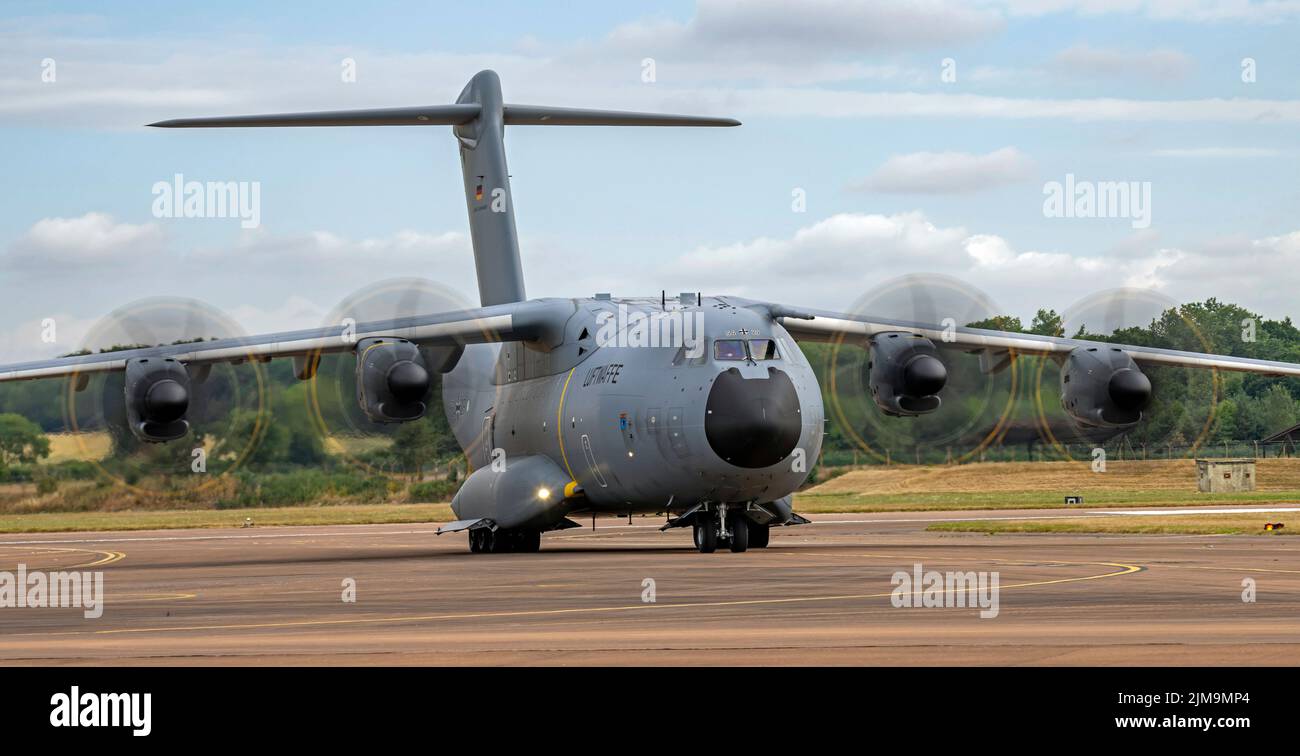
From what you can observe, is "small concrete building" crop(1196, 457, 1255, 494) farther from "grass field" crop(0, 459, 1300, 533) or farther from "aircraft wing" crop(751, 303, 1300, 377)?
"aircraft wing" crop(751, 303, 1300, 377)

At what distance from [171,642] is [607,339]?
53.4 ft

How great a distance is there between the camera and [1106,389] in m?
29.3

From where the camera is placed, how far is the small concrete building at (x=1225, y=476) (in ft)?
198

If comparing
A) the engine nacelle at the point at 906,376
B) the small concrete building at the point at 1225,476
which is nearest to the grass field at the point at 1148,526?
the engine nacelle at the point at 906,376

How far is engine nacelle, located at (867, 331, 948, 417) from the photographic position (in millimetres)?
29141

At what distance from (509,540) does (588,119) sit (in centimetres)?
976

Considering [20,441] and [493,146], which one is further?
[20,441]

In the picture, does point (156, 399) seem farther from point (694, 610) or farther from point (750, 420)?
point (694, 610)

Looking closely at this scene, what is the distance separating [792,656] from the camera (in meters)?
12.3

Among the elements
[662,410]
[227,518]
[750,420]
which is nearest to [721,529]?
[662,410]

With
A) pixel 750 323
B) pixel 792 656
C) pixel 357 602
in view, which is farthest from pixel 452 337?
pixel 792 656

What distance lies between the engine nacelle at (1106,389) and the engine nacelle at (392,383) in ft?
37.2

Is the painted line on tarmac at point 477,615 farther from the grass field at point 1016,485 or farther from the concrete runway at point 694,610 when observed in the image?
the grass field at point 1016,485
